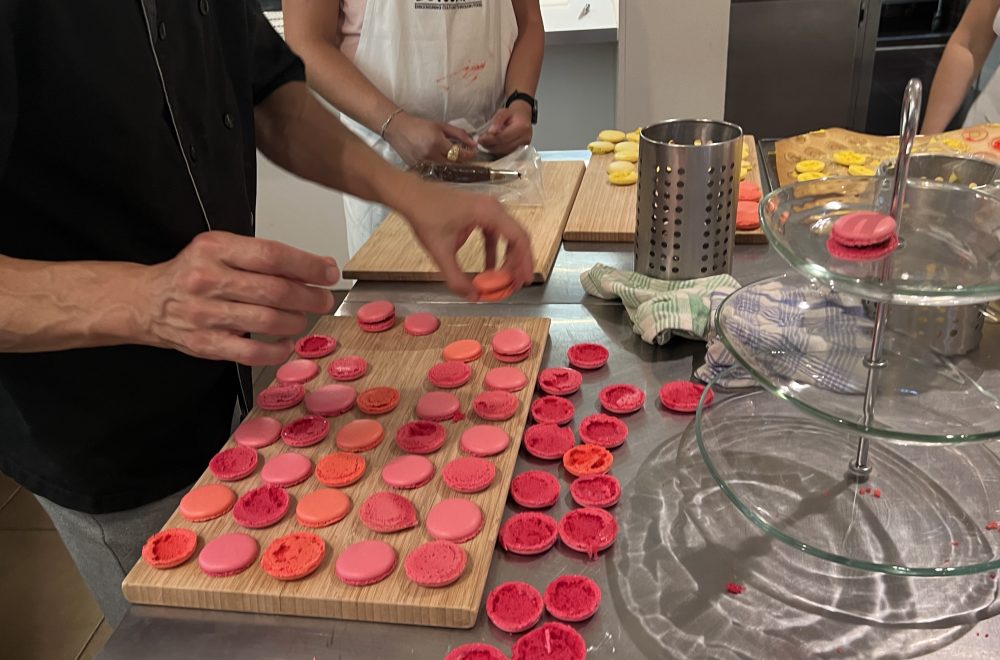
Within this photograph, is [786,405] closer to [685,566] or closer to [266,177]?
[685,566]

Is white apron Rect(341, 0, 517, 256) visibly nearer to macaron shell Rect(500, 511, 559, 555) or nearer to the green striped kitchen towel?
the green striped kitchen towel

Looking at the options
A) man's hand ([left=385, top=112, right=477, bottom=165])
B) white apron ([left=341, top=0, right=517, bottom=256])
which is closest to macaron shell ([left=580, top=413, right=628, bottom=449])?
man's hand ([left=385, top=112, right=477, bottom=165])

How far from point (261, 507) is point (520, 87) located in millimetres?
1305

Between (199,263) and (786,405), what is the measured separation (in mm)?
636

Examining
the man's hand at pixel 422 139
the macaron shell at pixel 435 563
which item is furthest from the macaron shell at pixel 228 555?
the man's hand at pixel 422 139

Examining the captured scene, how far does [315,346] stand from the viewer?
43.2 inches

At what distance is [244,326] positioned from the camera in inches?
27.8

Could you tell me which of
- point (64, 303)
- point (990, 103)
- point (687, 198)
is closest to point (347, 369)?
point (64, 303)

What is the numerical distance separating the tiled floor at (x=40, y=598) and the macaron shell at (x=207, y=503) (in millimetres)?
1192

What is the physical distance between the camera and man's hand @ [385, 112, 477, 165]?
62.4 inches

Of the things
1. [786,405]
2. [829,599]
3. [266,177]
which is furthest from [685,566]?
[266,177]

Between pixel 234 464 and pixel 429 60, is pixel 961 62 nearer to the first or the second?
pixel 429 60

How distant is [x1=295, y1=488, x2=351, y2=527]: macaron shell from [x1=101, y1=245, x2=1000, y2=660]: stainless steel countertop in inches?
3.8

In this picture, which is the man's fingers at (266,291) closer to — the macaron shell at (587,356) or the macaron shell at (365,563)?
the macaron shell at (365,563)
